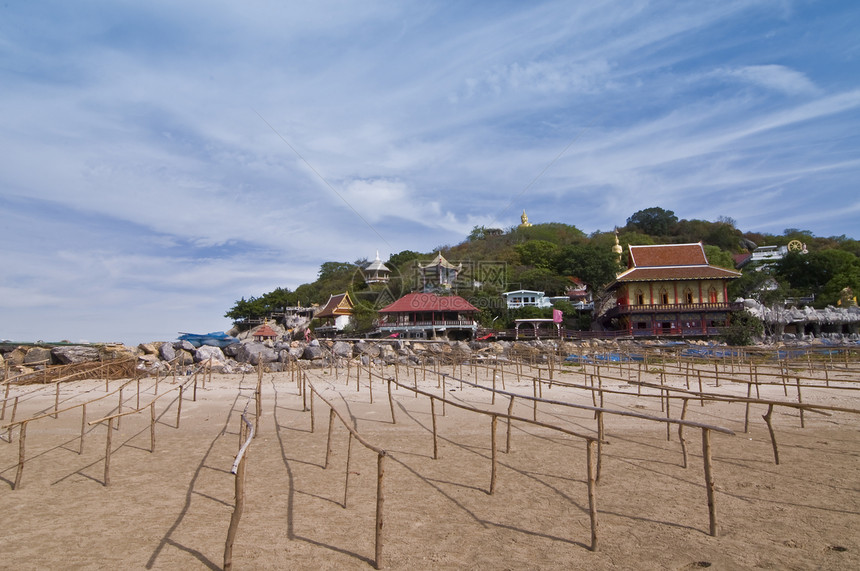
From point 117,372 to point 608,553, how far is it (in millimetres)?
23382

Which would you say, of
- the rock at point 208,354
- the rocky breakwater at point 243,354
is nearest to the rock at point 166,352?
the rocky breakwater at point 243,354

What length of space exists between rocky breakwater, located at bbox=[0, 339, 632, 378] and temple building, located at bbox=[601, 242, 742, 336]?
971 centimetres

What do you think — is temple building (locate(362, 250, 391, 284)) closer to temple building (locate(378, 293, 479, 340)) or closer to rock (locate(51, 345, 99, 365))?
temple building (locate(378, 293, 479, 340))

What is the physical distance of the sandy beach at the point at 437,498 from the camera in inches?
212

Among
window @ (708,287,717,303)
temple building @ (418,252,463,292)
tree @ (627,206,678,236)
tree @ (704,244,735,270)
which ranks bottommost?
window @ (708,287,717,303)

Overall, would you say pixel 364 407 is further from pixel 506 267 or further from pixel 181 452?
pixel 506 267

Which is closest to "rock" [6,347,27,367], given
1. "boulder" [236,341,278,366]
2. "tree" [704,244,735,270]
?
"boulder" [236,341,278,366]

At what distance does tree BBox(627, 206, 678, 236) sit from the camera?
8069 centimetres

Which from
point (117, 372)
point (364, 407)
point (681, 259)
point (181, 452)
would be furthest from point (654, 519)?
point (681, 259)

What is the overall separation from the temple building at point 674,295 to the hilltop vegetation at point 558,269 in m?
4.86

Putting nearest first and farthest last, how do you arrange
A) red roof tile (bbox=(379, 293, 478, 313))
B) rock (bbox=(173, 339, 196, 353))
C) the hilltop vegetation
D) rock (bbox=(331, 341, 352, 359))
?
rock (bbox=(173, 339, 196, 353))
rock (bbox=(331, 341, 352, 359))
red roof tile (bbox=(379, 293, 478, 313))
the hilltop vegetation

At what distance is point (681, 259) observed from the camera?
43281 millimetres

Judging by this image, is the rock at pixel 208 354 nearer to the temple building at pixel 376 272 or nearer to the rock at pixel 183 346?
the rock at pixel 183 346

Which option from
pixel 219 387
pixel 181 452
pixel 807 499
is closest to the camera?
pixel 807 499
